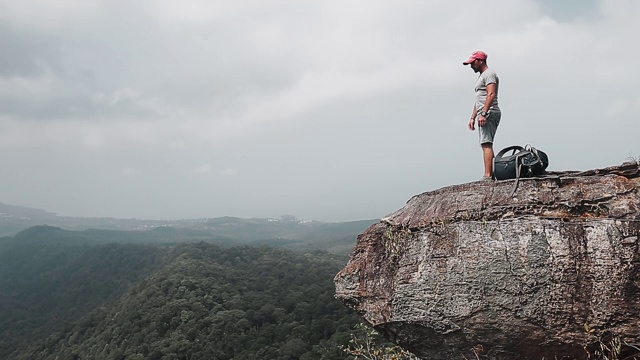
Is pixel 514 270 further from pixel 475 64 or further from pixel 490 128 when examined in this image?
pixel 475 64

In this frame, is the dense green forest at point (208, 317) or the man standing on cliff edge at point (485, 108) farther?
the dense green forest at point (208, 317)

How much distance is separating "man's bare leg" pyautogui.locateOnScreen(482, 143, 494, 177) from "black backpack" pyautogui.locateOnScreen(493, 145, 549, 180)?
357mm

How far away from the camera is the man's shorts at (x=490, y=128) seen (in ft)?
23.0

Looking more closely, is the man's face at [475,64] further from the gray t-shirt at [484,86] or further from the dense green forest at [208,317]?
the dense green forest at [208,317]

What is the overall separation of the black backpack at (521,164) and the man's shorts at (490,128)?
59 centimetres

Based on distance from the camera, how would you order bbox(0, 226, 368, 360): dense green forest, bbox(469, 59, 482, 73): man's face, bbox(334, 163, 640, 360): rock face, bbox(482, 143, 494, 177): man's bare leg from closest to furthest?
1. bbox(334, 163, 640, 360): rock face
2. bbox(482, 143, 494, 177): man's bare leg
3. bbox(469, 59, 482, 73): man's face
4. bbox(0, 226, 368, 360): dense green forest

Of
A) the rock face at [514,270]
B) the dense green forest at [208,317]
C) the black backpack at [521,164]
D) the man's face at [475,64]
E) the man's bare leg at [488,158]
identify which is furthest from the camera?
the dense green forest at [208,317]

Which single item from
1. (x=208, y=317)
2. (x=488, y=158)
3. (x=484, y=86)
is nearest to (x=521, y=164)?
(x=488, y=158)

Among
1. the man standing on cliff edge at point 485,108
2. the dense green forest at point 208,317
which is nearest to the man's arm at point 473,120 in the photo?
the man standing on cliff edge at point 485,108

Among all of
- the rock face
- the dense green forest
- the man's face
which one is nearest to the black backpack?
the rock face

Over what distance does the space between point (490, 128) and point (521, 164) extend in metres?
1.06

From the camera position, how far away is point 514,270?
5285 millimetres

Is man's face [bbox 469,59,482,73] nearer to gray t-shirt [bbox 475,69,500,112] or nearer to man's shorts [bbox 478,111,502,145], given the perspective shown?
gray t-shirt [bbox 475,69,500,112]

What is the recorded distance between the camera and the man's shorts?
7004 millimetres
